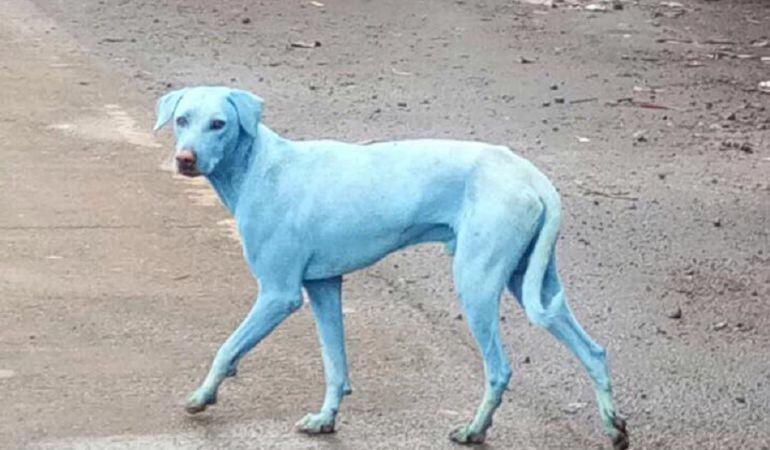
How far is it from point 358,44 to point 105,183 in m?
5.15

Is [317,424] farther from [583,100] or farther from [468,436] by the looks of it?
[583,100]

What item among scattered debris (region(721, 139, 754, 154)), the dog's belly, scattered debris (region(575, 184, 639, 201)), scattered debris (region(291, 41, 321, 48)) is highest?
the dog's belly

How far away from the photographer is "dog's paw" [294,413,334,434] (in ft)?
17.5

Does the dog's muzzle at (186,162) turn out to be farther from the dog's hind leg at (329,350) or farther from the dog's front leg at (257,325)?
the dog's hind leg at (329,350)

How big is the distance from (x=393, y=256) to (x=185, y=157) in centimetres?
265

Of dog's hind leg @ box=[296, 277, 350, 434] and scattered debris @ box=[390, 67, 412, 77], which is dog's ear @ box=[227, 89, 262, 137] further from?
scattered debris @ box=[390, 67, 412, 77]

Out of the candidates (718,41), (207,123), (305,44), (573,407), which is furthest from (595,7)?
(207,123)

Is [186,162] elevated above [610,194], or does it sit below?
above

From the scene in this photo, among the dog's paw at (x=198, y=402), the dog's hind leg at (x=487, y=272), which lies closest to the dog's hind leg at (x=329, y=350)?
the dog's paw at (x=198, y=402)

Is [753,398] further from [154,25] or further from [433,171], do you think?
[154,25]

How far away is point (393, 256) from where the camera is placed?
24.8 feet

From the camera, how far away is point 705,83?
12.1m

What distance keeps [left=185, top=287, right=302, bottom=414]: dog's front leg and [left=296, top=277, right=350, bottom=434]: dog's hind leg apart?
161 millimetres

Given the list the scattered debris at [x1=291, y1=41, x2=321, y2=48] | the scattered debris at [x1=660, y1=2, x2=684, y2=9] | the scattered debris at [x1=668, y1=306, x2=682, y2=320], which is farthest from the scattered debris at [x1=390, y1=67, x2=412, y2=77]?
the scattered debris at [x1=668, y1=306, x2=682, y2=320]
